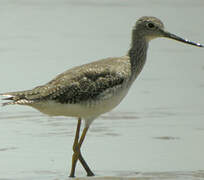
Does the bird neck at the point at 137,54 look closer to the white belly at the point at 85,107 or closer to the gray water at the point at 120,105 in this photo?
the white belly at the point at 85,107

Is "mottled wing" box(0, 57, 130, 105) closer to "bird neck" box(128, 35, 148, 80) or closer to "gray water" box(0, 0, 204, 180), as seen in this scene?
"bird neck" box(128, 35, 148, 80)

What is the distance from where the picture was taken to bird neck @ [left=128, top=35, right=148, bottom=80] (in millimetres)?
9812

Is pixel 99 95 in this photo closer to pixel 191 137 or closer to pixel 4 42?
pixel 191 137

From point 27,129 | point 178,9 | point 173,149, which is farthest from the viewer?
point 178,9

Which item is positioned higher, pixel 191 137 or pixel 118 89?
pixel 118 89

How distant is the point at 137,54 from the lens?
995 centimetres

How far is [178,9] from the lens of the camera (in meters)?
18.5

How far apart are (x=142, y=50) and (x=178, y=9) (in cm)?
869

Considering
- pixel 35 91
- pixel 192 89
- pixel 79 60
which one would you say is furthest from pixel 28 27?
pixel 35 91

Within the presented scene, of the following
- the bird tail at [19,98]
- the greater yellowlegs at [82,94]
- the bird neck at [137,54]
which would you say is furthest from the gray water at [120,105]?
the bird neck at [137,54]

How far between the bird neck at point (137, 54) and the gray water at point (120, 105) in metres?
0.95

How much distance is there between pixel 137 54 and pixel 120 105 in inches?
79.4

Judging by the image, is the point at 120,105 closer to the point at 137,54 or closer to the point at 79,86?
the point at 137,54

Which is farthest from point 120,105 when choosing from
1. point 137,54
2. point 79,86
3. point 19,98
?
point 19,98
